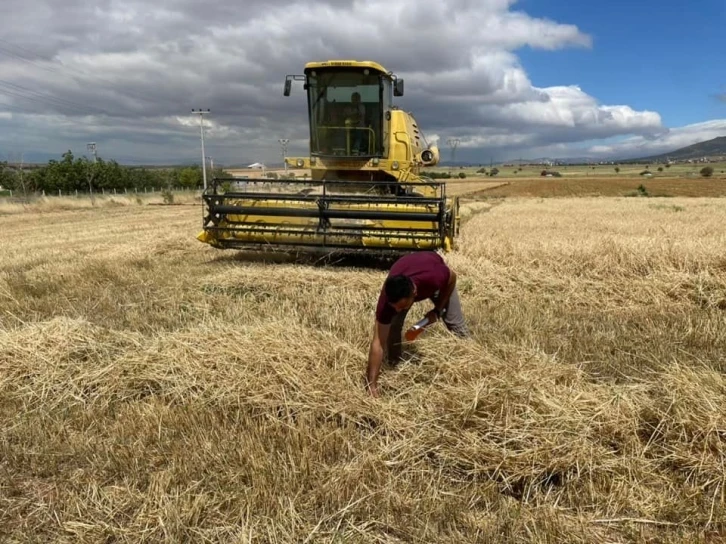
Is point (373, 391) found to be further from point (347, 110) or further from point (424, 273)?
point (347, 110)

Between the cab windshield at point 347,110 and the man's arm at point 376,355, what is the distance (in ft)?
21.3

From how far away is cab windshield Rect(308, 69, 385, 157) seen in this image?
9.40 metres

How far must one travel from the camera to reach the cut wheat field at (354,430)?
240 cm

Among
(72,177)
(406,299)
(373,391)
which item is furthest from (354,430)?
(72,177)

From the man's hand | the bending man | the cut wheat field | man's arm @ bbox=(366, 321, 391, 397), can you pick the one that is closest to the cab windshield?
the cut wheat field

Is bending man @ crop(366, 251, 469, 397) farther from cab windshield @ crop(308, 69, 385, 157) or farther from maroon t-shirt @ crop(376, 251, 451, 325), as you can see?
cab windshield @ crop(308, 69, 385, 157)

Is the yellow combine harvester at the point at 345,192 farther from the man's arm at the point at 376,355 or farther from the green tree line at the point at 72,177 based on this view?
the green tree line at the point at 72,177

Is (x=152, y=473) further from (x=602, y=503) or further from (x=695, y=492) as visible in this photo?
(x=695, y=492)

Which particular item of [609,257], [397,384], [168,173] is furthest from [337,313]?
[168,173]

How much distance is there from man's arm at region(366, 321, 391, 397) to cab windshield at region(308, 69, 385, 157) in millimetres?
6485

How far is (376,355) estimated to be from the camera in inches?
133

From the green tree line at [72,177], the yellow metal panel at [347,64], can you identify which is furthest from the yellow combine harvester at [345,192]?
the green tree line at [72,177]

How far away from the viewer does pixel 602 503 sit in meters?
2.52

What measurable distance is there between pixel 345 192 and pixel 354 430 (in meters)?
5.97
